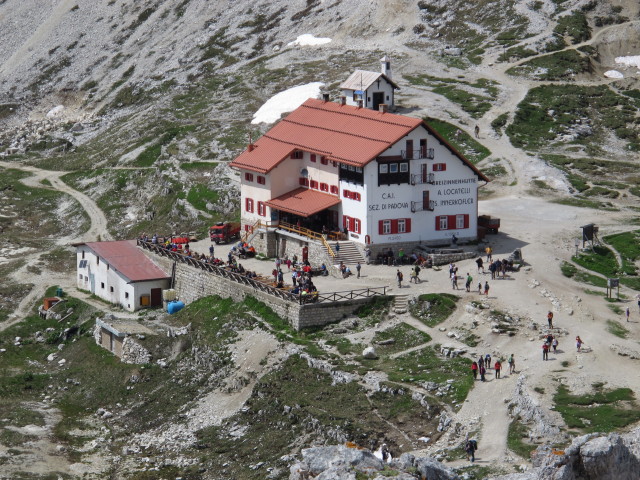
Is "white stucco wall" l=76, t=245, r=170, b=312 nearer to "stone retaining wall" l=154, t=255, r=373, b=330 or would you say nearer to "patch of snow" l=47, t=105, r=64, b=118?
"stone retaining wall" l=154, t=255, r=373, b=330

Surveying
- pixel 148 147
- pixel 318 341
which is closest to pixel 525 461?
pixel 318 341

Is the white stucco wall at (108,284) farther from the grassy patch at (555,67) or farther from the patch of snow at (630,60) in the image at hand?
the patch of snow at (630,60)

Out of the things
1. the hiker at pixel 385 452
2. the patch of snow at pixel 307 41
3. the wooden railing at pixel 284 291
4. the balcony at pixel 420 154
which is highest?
the patch of snow at pixel 307 41

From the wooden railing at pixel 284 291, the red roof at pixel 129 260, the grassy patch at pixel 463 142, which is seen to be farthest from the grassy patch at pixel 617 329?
the grassy patch at pixel 463 142

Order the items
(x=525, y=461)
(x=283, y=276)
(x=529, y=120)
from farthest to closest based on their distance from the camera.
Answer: (x=529, y=120) < (x=283, y=276) < (x=525, y=461)

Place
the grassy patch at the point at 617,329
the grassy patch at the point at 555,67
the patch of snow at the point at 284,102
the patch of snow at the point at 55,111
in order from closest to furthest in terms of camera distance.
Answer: the grassy patch at the point at 617,329 < the patch of snow at the point at 284,102 < the grassy patch at the point at 555,67 < the patch of snow at the point at 55,111

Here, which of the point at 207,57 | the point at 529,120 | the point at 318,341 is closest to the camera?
→ the point at 318,341

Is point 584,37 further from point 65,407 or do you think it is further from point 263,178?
point 65,407
